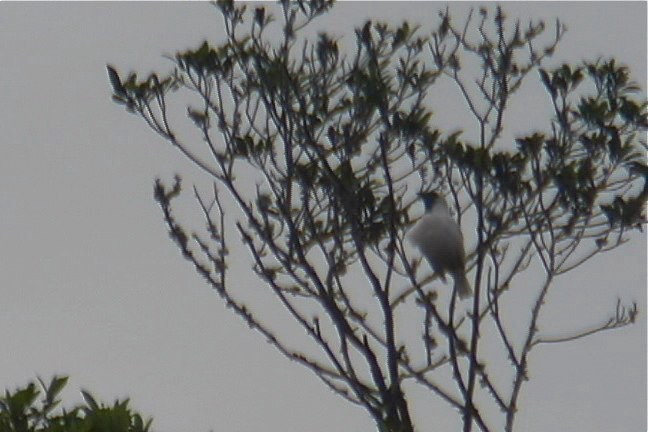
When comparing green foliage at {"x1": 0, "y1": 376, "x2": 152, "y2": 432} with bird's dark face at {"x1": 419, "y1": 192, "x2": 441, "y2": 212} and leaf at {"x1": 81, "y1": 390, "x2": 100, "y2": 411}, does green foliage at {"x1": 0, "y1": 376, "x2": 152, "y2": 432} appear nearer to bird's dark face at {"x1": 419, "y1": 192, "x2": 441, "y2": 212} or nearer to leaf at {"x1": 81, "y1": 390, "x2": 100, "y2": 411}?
leaf at {"x1": 81, "y1": 390, "x2": 100, "y2": 411}

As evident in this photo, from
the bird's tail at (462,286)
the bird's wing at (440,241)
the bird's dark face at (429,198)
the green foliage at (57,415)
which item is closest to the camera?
the green foliage at (57,415)

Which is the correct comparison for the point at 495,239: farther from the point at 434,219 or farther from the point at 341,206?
the point at 434,219

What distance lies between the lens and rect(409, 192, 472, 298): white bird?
31.9 feet

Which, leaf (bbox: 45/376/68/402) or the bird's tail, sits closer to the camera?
leaf (bbox: 45/376/68/402)

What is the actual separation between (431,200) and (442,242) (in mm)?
706

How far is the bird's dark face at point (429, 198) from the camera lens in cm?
885

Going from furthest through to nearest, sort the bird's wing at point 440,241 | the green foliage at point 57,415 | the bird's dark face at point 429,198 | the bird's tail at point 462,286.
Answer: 1. the bird's wing at point 440,241
2. the bird's tail at point 462,286
3. the bird's dark face at point 429,198
4. the green foliage at point 57,415

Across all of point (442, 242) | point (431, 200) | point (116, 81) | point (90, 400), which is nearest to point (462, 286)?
point (442, 242)

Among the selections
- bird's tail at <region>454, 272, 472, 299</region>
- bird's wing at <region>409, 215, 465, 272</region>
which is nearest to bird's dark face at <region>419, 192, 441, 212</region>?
bird's wing at <region>409, 215, 465, 272</region>

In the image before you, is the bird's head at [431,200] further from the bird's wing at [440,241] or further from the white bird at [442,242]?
the bird's wing at [440,241]

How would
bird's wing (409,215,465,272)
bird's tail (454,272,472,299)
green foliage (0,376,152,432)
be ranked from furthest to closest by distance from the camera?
bird's wing (409,215,465,272), bird's tail (454,272,472,299), green foliage (0,376,152,432)

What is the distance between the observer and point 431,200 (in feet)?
30.5

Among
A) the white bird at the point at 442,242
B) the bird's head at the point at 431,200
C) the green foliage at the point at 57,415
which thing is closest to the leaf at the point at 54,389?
the green foliage at the point at 57,415

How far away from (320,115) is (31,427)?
3.64 metres
